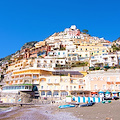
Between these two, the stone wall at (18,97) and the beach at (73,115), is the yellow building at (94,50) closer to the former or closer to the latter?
the stone wall at (18,97)

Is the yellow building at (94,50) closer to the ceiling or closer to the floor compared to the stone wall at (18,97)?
closer to the ceiling

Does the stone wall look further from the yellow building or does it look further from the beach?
the yellow building

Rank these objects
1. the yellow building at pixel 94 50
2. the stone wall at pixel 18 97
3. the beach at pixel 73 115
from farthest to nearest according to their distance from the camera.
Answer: the yellow building at pixel 94 50
the stone wall at pixel 18 97
the beach at pixel 73 115

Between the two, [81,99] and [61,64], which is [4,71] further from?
[81,99]

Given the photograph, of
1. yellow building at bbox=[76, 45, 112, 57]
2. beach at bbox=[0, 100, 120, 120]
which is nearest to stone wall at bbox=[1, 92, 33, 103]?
beach at bbox=[0, 100, 120, 120]

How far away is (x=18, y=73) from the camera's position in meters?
52.3

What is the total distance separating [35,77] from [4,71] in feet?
140

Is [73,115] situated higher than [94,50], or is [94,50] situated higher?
[94,50]

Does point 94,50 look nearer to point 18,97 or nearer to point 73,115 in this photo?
point 18,97

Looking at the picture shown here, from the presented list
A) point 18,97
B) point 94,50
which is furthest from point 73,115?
point 94,50

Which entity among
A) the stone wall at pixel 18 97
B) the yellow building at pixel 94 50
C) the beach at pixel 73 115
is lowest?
the beach at pixel 73 115

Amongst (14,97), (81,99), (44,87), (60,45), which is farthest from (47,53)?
(81,99)

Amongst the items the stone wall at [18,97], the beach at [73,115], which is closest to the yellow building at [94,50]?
the stone wall at [18,97]

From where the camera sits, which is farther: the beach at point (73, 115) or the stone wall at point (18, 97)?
the stone wall at point (18, 97)
